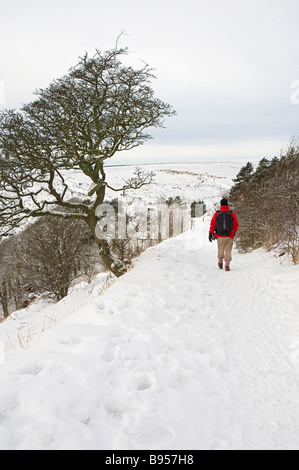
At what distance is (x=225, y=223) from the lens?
795 cm

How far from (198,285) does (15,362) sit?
448 centimetres

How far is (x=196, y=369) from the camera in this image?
3.10 metres

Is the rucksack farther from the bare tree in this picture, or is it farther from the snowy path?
the bare tree

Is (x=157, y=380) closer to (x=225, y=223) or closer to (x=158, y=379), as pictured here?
(x=158, y=379)

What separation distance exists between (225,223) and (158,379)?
5991 millimetres

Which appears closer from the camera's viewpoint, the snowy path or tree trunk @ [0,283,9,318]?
the snowy path

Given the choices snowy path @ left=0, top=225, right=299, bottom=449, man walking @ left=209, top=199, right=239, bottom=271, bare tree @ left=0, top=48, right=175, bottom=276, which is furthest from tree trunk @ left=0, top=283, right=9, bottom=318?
snowy path @ left=0, top=225, right=299, bottom=449

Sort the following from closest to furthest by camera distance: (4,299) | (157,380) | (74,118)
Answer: (157,380) < (74,118) < (4,299)

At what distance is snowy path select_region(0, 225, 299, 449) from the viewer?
6.97 ft

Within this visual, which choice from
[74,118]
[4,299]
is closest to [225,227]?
[74,118]

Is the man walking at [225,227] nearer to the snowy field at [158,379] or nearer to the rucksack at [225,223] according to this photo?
the rucksack at [225,223]

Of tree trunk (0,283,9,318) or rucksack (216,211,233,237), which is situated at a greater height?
rucksack (216,211,233,237)

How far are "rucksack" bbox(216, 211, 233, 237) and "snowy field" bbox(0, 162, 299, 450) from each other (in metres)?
3.20

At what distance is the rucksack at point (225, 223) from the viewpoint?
789 cm
